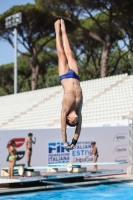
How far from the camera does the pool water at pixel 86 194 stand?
37.1 ft

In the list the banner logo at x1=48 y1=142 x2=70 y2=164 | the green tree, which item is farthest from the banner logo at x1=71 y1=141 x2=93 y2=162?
the green tree

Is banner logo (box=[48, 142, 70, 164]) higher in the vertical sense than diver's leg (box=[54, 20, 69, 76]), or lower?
lower

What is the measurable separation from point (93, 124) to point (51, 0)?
1815 cm

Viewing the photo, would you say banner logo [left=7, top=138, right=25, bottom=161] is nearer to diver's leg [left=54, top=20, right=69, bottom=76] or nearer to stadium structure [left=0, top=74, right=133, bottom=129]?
stadium structure [left=0, top=74, right=133, bottom=129]

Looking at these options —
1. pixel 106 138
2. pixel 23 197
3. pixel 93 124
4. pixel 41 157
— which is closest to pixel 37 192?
pixel 23 197

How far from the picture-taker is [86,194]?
11.9 m

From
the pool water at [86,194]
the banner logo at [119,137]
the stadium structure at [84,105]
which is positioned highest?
the stadium structure at [84,105]

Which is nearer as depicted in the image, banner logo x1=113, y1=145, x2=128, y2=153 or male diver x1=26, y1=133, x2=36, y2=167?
male diver x1=26, y1=133, x2=36, y2=167

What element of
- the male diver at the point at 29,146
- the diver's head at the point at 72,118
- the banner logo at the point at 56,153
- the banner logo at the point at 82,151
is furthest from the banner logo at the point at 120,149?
the diver's head at the point at 72,118

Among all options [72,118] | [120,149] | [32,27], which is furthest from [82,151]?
[32,27]

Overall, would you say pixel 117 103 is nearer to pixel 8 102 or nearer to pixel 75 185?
pixel 75 185

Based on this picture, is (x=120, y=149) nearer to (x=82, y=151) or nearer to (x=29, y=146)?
(x=82, y=151)

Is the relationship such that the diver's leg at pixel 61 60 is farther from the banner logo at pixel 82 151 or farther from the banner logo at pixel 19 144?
the banner logo at pixel 82 151

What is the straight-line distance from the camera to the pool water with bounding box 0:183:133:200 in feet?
37.1
